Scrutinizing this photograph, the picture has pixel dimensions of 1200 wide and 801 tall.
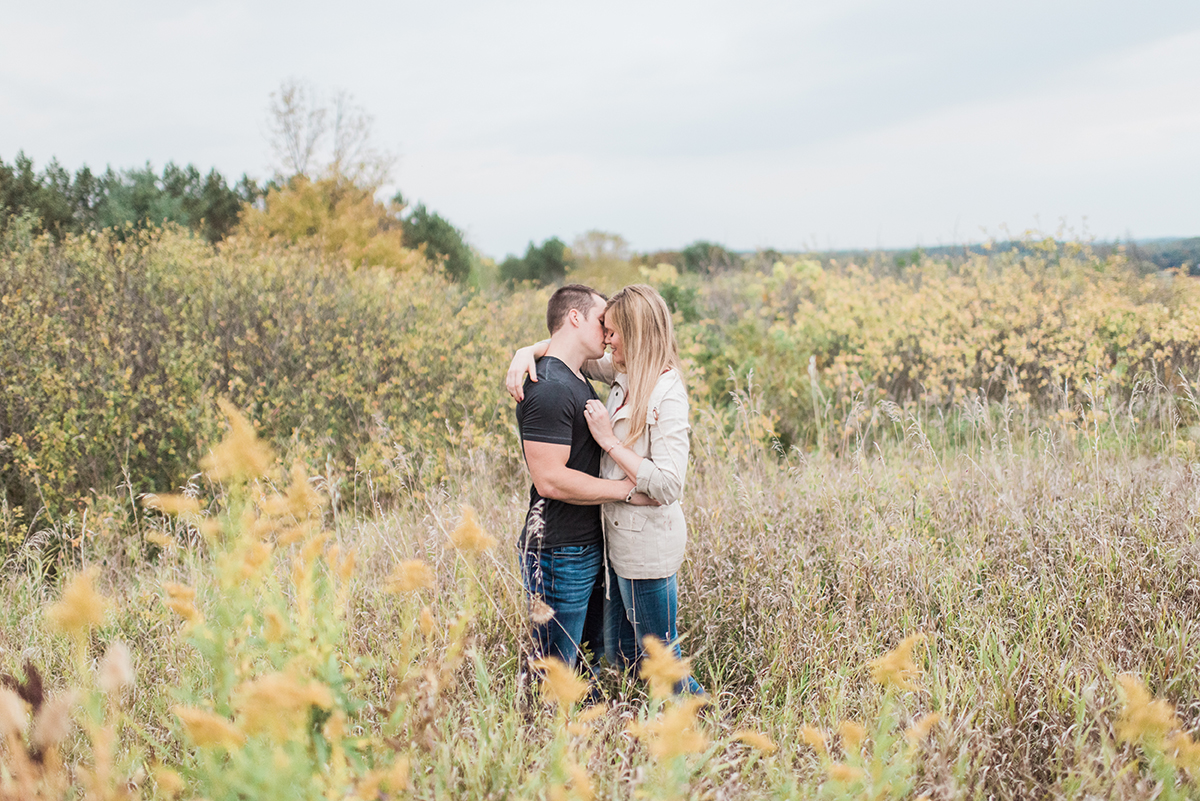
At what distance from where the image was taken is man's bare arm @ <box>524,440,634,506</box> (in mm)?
2293

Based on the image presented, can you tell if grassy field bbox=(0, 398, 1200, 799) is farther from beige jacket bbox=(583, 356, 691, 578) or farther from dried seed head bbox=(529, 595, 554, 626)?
beige jacket bbox=(583, 356, 691, 578)

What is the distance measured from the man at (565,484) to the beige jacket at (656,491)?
0.29 ft

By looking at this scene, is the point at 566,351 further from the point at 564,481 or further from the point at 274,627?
the point at 274,627

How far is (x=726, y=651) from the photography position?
2.75 m

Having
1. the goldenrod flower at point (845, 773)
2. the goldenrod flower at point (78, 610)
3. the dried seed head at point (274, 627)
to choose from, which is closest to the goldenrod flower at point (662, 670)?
the goldenrod flower at point (845, 773)

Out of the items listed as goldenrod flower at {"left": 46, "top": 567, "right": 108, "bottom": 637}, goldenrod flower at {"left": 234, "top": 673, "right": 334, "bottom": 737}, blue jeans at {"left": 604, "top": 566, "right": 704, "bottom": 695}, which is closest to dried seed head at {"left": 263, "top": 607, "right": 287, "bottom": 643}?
goldenrod flower at {"left": 234, "top": 673, "right": 334, "bottom": 737}

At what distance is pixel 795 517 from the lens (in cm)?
325

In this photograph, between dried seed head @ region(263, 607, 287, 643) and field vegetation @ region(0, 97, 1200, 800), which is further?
field vegetation @ region(0, 97, 1200, 800)

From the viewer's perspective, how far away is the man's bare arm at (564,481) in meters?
2.29

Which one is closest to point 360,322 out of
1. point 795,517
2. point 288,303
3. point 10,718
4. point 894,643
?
point 288,303

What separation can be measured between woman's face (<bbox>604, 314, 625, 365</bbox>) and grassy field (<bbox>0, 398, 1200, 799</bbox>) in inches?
31.7

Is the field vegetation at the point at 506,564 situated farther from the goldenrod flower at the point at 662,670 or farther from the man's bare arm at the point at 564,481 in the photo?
the man's bare arm at the point at 564,481

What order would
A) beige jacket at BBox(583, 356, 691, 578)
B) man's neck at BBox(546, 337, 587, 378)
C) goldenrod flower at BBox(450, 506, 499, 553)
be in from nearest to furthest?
1. goldenrod flower at BBox(450, 506, 499, 553)
2. beige jacket at BBox(583, 356, 691, 578)
3. man's neck at BBox(546, 337, 587, 378)

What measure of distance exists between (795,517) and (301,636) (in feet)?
8.12
